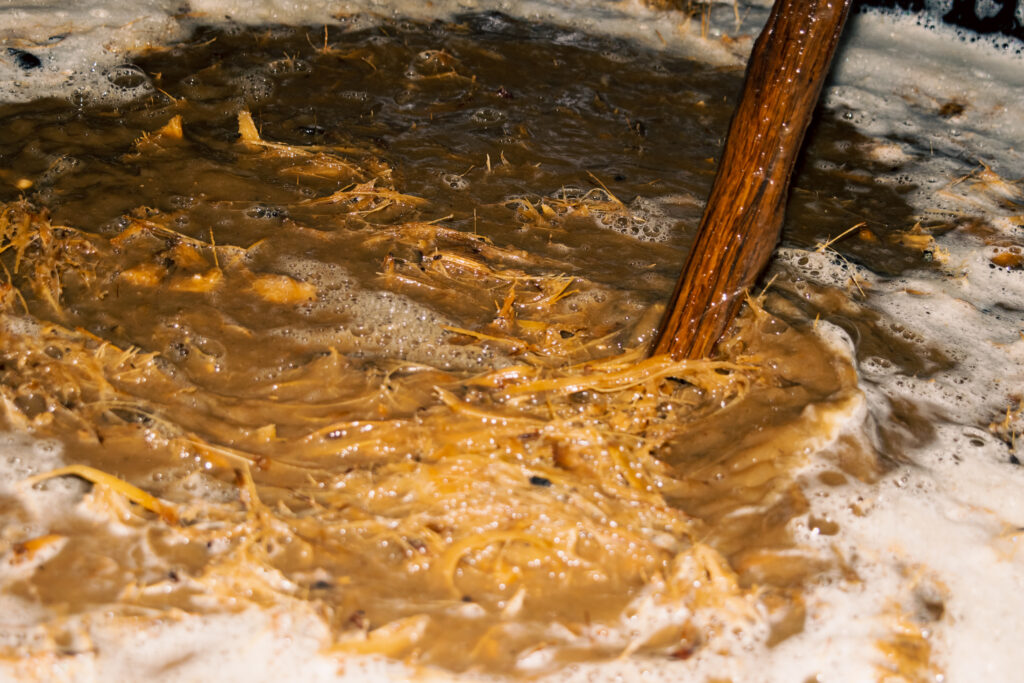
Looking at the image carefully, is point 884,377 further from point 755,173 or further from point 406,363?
point 406,363

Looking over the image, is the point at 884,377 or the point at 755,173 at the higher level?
the point at 755,173

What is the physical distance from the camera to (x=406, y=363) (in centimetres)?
253

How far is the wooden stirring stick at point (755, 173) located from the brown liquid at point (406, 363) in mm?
193

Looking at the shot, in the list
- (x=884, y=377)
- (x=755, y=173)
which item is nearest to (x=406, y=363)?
(x=755, y=173)

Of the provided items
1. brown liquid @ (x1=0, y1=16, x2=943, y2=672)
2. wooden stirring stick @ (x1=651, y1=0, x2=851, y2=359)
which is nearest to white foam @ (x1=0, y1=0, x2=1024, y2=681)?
brown liquid @ (x1=0, y1=16, x2=943, y2=672)

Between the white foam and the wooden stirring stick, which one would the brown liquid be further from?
the wooden stirring stick

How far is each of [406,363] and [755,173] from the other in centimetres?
108

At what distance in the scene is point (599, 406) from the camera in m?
2.41

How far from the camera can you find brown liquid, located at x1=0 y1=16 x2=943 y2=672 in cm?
201

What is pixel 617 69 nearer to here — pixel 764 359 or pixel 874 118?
pixel 874 118

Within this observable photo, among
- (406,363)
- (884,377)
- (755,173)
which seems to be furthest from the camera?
(884,377)

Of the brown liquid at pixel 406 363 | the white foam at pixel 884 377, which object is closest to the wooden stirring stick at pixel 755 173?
the brown liquid at pixel 406 363

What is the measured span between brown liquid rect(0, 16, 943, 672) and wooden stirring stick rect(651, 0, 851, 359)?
19cm

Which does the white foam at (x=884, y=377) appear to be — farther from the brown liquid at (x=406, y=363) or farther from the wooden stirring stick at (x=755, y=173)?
the wooden stirring stick at (x=755, y=173)
